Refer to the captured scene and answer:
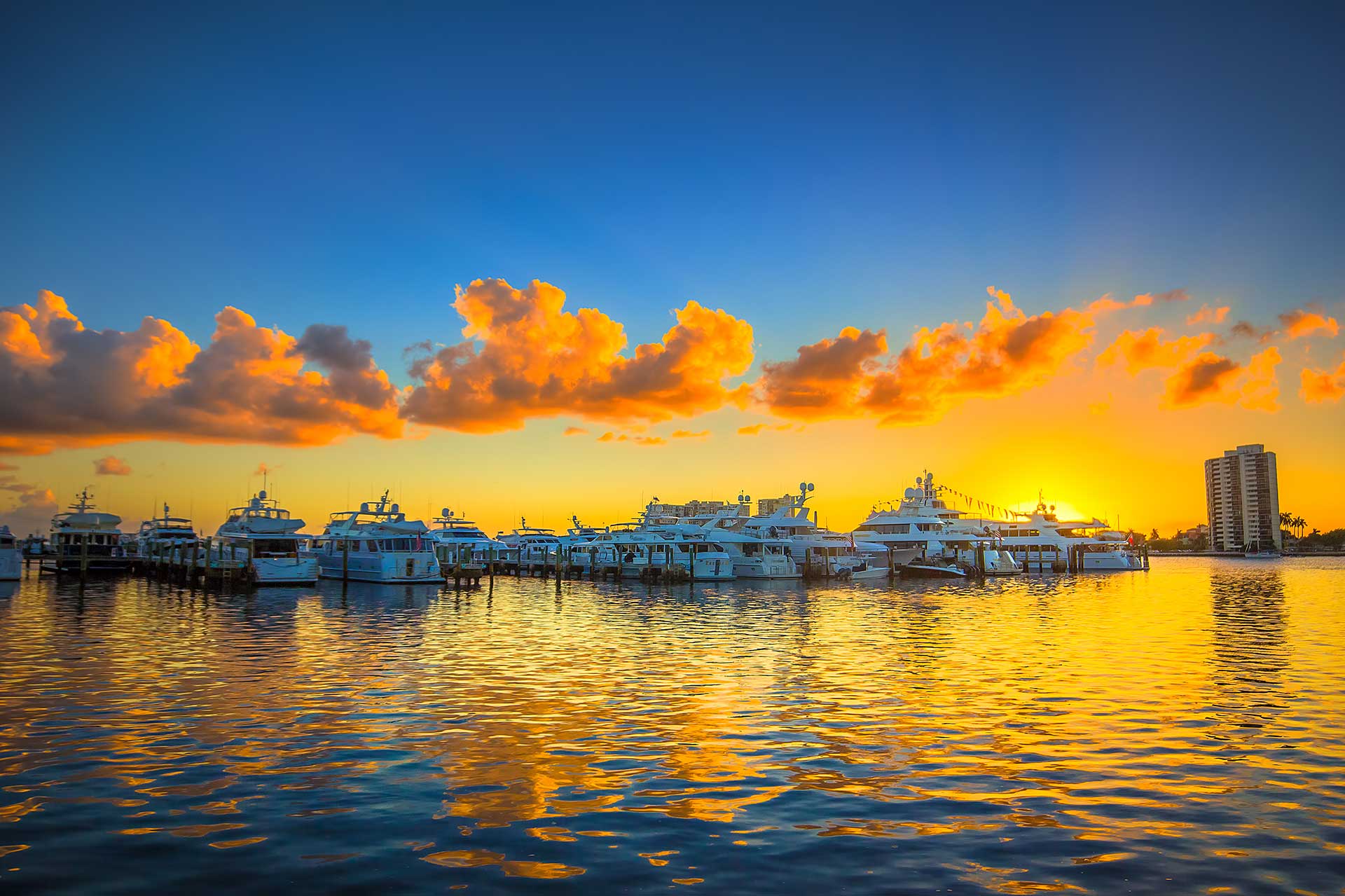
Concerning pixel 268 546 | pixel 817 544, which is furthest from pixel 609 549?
pixel 268 546

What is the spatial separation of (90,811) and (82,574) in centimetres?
6798

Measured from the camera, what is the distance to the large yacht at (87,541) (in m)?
80.6

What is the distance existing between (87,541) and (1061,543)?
362 ft

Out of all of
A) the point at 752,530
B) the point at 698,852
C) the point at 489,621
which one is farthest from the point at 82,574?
the point at 698,852

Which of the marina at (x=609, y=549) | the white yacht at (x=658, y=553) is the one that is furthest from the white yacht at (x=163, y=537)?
the white yacht at (x=658, y=553)

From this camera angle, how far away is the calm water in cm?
1075

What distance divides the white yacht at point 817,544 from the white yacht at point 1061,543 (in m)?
22.7

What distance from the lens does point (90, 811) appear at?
1268 centimetres

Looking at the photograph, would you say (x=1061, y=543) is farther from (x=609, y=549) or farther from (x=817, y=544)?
(x=609, y=549)

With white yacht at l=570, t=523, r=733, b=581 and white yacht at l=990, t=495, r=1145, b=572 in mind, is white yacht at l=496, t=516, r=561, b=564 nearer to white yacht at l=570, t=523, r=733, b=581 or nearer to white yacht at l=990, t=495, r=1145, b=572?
white yacht at l=570, t=523, r=733, b=581

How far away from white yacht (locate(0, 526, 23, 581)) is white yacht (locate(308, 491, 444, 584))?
873 inches

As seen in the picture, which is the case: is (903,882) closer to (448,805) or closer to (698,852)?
(698,852)

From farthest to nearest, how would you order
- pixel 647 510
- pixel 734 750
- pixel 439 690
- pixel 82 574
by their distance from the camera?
pixel 647 510 < pixel 82 574 < pixel 439 690 < pixel 734 750

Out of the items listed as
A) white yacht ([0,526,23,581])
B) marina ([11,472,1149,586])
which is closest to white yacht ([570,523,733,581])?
marina ([11,472,1149,586])
